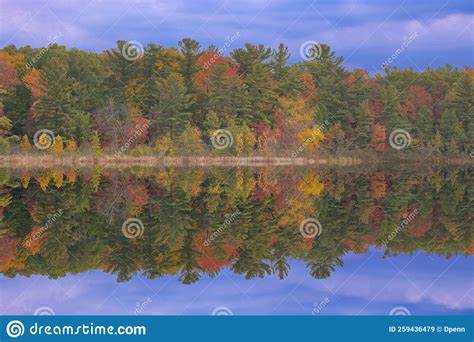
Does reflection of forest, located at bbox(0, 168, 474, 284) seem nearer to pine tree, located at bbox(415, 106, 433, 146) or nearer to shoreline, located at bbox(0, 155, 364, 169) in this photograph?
shoreline, located at bbox(0, 155, 364, 169)

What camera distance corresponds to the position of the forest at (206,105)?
55.9 m

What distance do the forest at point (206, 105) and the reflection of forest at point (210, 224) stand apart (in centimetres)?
1963

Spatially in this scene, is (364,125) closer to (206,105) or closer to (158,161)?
(206,105)

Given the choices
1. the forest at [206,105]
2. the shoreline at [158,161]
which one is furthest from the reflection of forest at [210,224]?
the forest at [206,105]

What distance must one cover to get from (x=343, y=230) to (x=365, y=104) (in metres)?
45.8

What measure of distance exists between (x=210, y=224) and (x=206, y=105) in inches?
1562

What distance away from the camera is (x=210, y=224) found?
23.4 metres

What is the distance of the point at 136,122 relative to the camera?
2293 inches

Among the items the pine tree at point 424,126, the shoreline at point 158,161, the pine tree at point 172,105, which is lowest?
the shoreline at point 158,161

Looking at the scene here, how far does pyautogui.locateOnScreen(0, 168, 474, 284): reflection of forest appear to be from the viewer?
60.0 ft

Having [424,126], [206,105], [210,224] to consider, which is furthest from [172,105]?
[210,224]

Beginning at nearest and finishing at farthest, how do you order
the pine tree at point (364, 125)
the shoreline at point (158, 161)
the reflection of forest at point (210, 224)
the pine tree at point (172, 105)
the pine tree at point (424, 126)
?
the reflection of forest at point (210, 224)
the shoreline at point (158, 161)
the pine tree at point (172, 105)
the pine tree at point (364, 125)
the pine tree at point (424, 126)

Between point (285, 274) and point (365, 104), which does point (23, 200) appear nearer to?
point (285, 274)

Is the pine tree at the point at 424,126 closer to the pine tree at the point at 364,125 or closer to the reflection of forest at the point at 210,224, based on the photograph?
the pine tree at the point at 364,125
